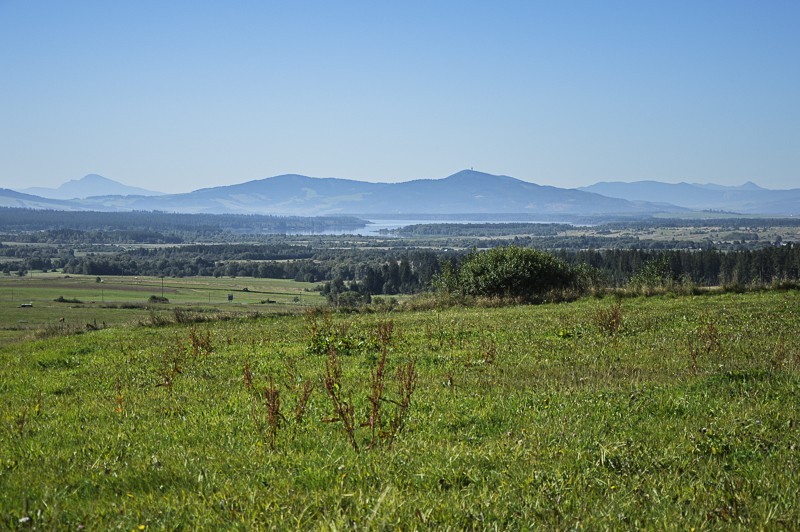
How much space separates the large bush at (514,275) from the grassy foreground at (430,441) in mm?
16922

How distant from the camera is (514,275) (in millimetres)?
31609

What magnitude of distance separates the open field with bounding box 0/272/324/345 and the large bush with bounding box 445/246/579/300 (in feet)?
108

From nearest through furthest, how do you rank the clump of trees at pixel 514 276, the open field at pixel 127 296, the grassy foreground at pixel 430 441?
the grassy foreground at pixel 430 441 < the clump of trees at pixel 514 276 < the open field at pixel 127 296

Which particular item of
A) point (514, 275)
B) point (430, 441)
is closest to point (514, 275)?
point (514, 275)

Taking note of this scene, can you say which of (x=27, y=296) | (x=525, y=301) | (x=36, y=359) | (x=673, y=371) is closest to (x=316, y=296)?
(x=27, y=296)

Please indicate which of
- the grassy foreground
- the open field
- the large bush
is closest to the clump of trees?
the large bush

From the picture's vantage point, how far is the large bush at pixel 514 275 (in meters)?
31.6

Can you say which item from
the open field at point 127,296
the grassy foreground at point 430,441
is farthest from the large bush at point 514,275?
the open field at point 127,296

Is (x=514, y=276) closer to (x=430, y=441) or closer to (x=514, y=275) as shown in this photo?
(x=514, y=275)

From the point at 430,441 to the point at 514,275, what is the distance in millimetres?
24696

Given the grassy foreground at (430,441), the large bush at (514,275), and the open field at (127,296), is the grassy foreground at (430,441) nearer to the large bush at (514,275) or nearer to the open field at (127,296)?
the large bush at (514,275)

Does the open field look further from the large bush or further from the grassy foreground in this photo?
the grassy foreground

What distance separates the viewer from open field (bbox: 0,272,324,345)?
68438 millimetres

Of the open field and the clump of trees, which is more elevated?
the clump of trees
